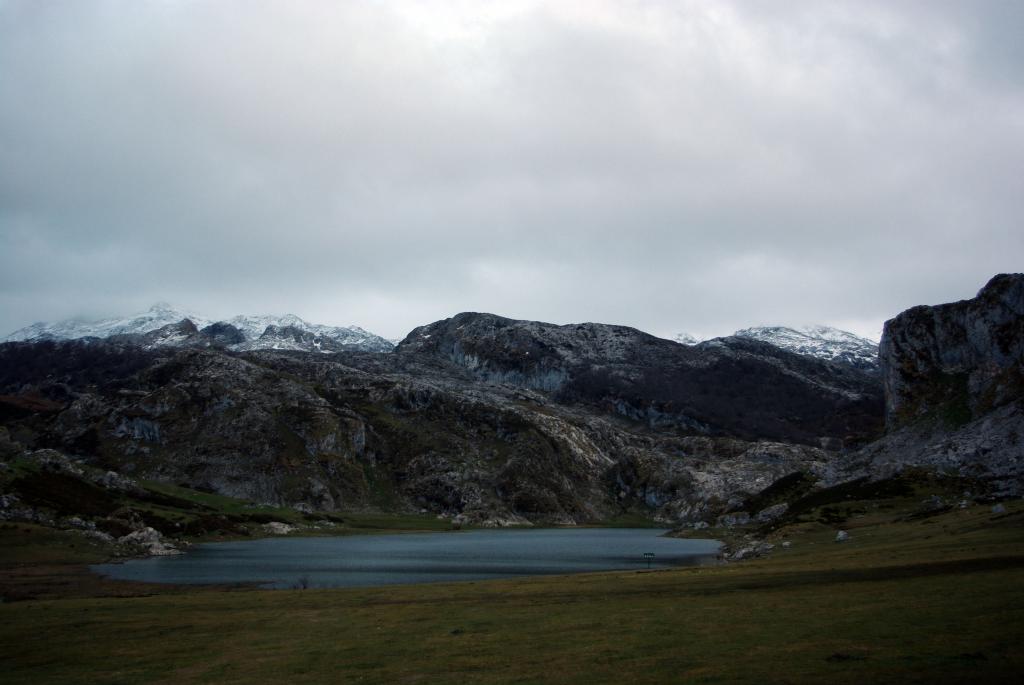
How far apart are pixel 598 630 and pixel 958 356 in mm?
150422

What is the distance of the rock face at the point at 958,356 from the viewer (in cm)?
14012

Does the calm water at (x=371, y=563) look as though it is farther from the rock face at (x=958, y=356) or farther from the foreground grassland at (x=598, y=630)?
the rock face at (x=958, y=356)

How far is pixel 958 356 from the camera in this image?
517 feet

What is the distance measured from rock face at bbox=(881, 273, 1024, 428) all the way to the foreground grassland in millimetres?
90729

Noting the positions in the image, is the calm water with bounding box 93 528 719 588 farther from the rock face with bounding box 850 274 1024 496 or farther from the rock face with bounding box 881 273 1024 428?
the rock face with bounding box 881 273 1024 428

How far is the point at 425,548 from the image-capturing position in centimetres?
15650

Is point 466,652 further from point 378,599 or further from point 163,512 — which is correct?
point 163,512

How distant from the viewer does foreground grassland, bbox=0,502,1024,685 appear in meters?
27.3

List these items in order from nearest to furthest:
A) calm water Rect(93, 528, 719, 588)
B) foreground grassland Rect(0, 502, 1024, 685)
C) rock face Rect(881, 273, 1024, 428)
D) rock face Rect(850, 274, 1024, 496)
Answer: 1. foreground grassland Rect(0, 502, 1024, 685)
2. calm water Rect(93, 528, 719, 588)
3. rock face Rect(850, 274, 1024, 496)
4. rock face Rect(881, 273, 1024, 428)

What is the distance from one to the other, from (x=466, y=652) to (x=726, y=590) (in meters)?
23.1

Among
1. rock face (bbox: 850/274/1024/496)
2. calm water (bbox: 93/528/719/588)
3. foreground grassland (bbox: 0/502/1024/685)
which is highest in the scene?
rock face (bbox: 850/274/1024/496)

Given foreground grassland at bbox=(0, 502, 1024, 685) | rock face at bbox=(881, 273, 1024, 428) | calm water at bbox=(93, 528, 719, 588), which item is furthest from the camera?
rock face at bbox=(881, 273, 1024, 428)

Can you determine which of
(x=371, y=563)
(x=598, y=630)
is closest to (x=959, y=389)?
(x=371, y=563)

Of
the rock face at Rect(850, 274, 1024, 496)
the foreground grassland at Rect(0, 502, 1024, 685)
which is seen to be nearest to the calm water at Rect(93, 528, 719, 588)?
the foreground grassland at Rect(0, 502, 1024, 685)
